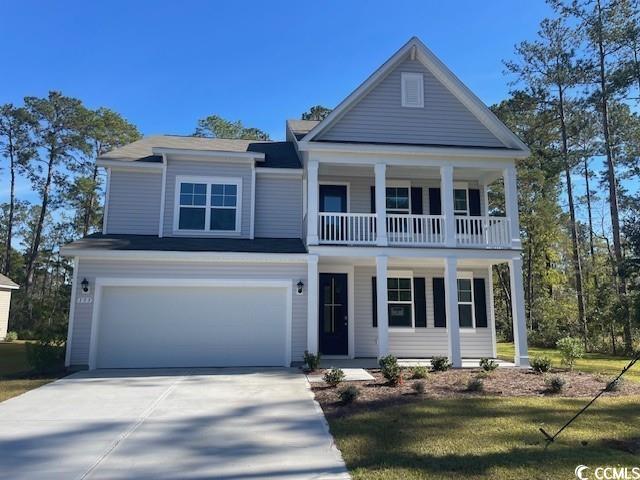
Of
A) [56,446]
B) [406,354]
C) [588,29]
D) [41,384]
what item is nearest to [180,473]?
[56,446]

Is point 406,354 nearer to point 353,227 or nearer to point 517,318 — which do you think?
point 517,318

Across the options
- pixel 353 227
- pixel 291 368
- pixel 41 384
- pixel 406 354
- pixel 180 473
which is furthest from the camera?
pixel 406 354

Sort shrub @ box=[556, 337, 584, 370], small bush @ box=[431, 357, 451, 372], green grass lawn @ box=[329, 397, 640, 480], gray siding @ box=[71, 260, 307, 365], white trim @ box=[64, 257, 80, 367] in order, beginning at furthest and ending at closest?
gray siding @ box=[71, 260, 307, 365]
white trim @ box=[64, 257, 80, 367]
shrub @ box=[556, 337, 584, 370]
small bush @ box=[431, 357, 451, 372]
green grass lawn @ box=[329, 397, 640, 480]

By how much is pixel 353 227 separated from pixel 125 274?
21.0ft

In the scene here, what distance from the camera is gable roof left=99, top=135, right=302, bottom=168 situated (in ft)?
46.6

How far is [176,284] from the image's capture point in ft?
39.4

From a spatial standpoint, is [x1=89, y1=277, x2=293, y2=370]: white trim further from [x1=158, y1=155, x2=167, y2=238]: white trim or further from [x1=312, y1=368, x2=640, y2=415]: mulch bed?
[x1=312, y1=368, x2=640, y2=415]: mulch bed

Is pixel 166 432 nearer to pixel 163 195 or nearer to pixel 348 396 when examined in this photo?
pixel 348 396

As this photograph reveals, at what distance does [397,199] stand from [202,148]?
6.94m

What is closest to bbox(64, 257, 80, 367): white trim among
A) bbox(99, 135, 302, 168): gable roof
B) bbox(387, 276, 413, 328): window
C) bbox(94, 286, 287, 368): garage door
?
bbox(94, 286, 287, 368): garage door

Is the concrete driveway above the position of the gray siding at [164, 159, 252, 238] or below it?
below

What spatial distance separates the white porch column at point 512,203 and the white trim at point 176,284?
659 cm

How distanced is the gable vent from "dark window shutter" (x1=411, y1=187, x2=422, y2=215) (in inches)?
110

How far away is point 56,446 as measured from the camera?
560 cm
